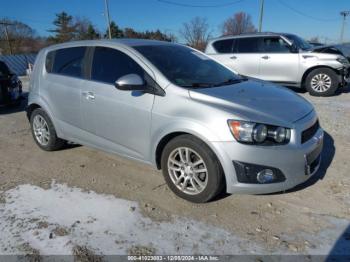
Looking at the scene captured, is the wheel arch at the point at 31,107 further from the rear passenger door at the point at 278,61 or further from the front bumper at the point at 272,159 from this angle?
the rear passenger door at the point at 278,61

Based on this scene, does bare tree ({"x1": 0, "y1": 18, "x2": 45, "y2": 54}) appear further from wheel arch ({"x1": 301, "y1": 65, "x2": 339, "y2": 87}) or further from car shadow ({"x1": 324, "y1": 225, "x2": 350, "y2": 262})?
car shadow ({"x1": 324, "y1": 225, "x2": 350, "y2": 262})

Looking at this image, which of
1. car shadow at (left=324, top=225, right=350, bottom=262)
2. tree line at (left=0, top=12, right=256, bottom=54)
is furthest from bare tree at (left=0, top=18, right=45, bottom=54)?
car shadow at (left=324, top=225, right=350, bottom=262)

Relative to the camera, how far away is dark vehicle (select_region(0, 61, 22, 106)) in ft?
26.1

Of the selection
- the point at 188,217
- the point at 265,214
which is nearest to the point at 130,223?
the point at 188,217

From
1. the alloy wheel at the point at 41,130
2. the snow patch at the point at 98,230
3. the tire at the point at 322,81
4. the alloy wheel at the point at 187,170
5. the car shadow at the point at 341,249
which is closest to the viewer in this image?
the car shadow at the point at 341,249

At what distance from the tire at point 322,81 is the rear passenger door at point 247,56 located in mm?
1525

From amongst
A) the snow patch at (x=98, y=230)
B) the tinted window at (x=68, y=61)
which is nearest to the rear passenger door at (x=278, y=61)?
the tinted window at (x=68, y=61)

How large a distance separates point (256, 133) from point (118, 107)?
1654mm

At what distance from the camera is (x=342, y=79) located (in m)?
8.73

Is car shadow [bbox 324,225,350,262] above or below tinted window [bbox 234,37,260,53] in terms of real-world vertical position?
below

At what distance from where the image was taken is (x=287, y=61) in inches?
355

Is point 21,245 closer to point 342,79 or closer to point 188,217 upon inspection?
point 188,217

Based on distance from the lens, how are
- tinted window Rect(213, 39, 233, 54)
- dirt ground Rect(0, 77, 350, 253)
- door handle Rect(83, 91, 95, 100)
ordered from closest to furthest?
dirt ground Rect(0, 77, 350, 253)
door handle Rect(83, 91, 95, 100)
tinted window Rect(213, 39, 233, 54)

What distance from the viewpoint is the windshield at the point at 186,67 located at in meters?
3.58
